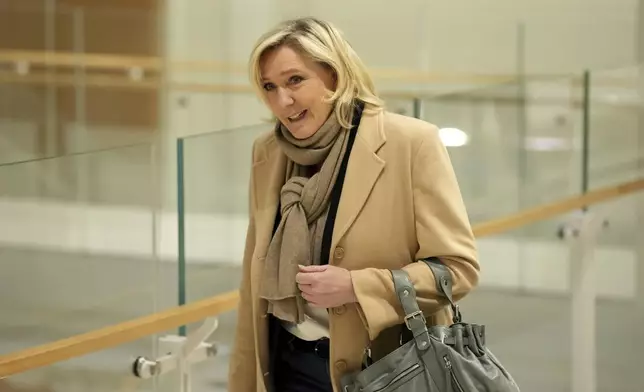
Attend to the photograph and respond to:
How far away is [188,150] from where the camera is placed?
3.39 m

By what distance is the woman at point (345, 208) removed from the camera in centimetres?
238

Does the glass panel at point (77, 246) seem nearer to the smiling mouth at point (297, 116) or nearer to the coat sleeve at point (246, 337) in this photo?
the coat sleeve at point (246, 337)

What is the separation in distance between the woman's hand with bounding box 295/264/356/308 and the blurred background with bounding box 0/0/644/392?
0.79 metres

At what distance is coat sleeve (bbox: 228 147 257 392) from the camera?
2.60 metres

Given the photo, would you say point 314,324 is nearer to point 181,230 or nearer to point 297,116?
point 297,116

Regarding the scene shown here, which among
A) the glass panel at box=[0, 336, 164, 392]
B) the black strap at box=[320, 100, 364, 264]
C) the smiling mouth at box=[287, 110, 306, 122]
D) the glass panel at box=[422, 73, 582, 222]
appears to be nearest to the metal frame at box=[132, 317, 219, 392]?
the glass panel at box=[0, 336, 164, 392]

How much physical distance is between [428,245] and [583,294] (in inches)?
108

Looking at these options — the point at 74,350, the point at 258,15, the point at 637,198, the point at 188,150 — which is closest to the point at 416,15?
the point at 258,15

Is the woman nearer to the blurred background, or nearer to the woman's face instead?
the woman's face

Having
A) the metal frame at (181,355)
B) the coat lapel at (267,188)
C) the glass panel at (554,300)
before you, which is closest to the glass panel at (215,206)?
the metal frame at (181,355)

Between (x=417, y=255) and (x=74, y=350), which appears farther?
(x=74, y=350)

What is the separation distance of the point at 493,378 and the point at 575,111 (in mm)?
3420

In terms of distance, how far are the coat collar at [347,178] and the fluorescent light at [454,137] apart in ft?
6.50

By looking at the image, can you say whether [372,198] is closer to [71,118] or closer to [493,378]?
[493,378]
